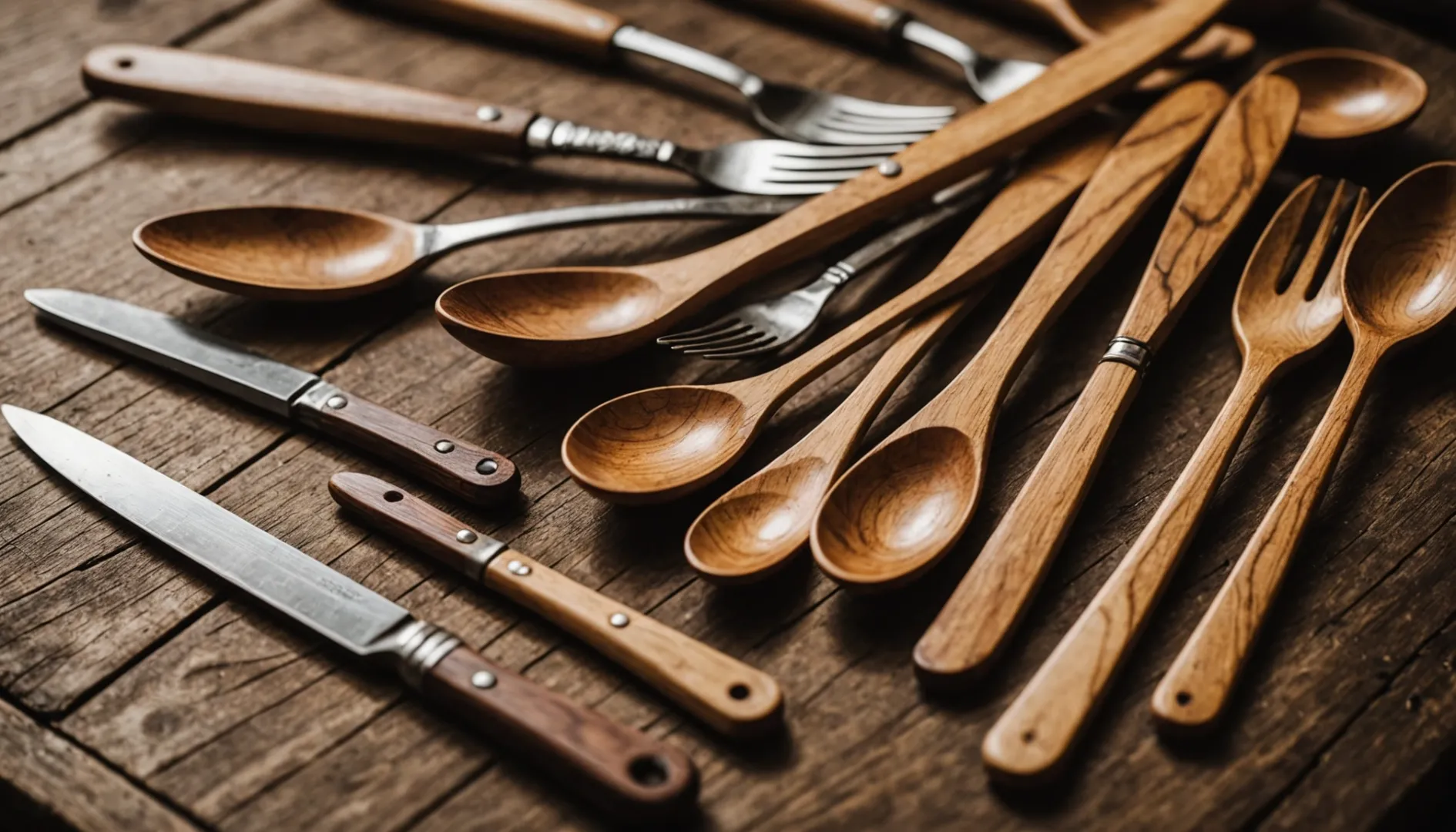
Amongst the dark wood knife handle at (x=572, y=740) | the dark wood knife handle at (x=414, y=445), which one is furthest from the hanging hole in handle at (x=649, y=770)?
the dark wood knife handle at (x=414, y=445)

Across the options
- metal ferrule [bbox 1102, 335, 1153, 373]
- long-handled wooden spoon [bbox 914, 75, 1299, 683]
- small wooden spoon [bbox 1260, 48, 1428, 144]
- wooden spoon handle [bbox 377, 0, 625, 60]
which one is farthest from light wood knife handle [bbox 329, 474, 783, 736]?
small wooden spoon [bbox 1260, 48, 1428, 144]

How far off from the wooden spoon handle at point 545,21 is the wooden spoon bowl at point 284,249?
0.41 metres

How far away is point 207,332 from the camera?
127 cm

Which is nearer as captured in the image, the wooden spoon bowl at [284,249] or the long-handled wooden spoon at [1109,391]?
the long-handled wooden spoon at [1109,391]

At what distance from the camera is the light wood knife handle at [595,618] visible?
0.92m

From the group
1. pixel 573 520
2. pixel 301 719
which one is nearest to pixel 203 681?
pixel 301 719

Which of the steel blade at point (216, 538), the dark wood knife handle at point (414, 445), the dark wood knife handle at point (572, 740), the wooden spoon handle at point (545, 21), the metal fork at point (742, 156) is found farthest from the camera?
the wooden spoon handle at point (545, 21)

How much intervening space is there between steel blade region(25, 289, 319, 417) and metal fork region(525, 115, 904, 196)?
1.39 feet

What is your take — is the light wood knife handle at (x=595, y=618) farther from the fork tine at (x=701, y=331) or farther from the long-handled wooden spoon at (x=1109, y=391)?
the fork tine at (x=701, y=331)

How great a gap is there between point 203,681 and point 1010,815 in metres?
0.62

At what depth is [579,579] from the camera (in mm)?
1057

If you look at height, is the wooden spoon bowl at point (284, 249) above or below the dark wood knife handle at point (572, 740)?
above

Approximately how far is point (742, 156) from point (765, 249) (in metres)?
0.20

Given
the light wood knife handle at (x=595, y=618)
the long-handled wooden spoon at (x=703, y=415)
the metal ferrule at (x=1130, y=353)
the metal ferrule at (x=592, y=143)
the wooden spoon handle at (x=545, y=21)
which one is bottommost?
the light wood knife handle at (x=595, y=618)
